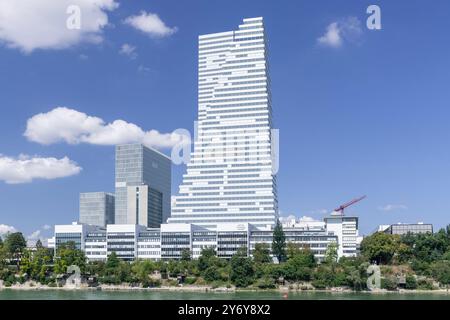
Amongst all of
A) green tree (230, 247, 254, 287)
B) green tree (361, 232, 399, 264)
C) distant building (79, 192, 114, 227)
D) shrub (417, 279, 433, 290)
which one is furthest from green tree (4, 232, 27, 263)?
shrub (417, 279, 433, 290)

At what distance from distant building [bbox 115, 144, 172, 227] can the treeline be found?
1570 centimetres

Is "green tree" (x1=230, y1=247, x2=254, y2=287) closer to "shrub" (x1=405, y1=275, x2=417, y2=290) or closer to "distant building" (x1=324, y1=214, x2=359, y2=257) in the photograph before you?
"shrub" (x1=405, y1=275, x2=417, y2=290)

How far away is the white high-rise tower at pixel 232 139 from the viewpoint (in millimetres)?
39312

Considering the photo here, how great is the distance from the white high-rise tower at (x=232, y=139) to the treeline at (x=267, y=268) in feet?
35.0

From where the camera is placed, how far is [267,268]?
2514 centimetres

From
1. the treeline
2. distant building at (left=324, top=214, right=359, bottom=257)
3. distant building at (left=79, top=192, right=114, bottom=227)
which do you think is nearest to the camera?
the treeline

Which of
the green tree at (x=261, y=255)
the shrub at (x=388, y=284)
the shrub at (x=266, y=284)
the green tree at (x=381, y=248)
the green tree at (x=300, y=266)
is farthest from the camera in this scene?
the green tree at (x=261, y=255)

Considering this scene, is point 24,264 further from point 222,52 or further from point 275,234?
point 222,52

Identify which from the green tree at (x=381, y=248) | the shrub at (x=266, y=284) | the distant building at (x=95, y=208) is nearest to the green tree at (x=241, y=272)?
the shrub at (x=266, y=284)

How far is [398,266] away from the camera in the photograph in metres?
25.9

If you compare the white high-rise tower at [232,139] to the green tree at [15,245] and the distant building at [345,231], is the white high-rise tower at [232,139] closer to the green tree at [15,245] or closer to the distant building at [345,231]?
the distant building at [345,231]

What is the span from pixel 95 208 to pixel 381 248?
2663 cm

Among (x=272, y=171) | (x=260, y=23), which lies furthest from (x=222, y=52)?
(x=272, y=171)

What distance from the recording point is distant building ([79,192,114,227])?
150 feet
